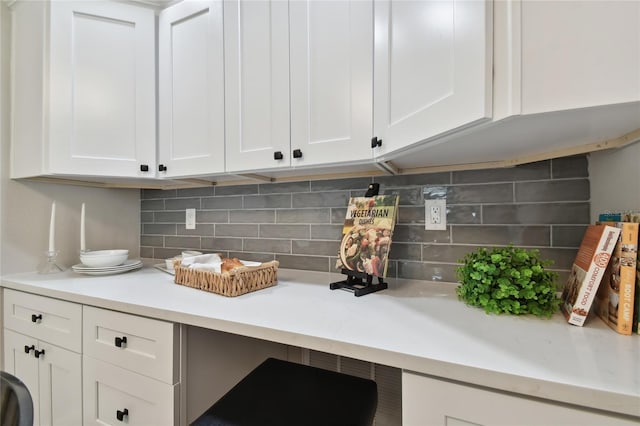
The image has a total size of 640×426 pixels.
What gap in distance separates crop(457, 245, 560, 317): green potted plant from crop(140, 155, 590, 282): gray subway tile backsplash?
11.6 inches

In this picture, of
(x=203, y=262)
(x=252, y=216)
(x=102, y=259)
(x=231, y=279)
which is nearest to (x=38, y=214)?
(x=102, y=259)

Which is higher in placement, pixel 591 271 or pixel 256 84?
pixel 256 84

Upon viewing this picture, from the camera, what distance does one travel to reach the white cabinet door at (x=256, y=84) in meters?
1.20

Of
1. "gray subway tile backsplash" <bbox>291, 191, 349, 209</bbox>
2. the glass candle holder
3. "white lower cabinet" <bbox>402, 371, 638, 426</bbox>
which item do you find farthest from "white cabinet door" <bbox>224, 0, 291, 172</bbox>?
the glass candle holder

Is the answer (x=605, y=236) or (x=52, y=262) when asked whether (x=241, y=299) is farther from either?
(x=52, y=262)

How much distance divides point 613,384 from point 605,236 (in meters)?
Result: 0.39

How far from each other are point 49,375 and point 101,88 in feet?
4.51

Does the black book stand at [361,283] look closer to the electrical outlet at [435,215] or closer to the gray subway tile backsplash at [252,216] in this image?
the electrical outlet at [435,215]

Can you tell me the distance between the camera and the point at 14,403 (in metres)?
0.52

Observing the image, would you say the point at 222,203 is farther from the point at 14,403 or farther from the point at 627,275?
→ the point at 627,275

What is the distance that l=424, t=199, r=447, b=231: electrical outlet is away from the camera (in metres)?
1.22

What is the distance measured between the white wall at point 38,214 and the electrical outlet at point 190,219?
490 millimetres

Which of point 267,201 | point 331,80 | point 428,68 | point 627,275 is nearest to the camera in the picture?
point 627,275

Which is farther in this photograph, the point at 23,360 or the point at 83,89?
the point at 83,89
